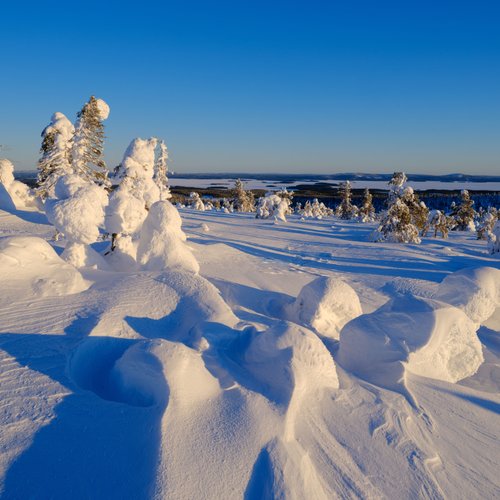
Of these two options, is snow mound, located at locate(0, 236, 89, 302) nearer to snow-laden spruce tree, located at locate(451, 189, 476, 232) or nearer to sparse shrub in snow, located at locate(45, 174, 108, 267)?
sparse shrub in snow, located at locate(45, 174, 108, 267)

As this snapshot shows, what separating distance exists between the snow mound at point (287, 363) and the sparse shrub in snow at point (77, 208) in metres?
5.79

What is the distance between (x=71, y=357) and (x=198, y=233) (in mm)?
17729

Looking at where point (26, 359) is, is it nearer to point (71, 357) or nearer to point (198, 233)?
point (71, 357)

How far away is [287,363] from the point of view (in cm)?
470

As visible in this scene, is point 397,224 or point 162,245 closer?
point 162,245

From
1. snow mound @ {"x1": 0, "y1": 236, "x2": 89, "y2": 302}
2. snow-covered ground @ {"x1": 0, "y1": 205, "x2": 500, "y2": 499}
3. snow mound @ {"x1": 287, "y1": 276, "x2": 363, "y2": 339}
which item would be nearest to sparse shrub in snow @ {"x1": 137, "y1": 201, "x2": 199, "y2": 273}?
snow-covered ground @ {"x1": 0, "y1": 205, "x2": 500, "y2": 499}

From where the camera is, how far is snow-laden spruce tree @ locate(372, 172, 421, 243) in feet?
82.4

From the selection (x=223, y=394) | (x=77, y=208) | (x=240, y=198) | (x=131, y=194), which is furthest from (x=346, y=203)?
(x=223, y=394)

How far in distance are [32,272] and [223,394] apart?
484cm

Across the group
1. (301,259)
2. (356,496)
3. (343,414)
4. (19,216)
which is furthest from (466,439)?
(19,216)

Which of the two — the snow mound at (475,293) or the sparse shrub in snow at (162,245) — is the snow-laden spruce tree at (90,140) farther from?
the snow mound at (475,293)

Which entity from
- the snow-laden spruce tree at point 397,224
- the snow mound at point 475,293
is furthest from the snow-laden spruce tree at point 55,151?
the snow-laden spruce tree at point 397,224

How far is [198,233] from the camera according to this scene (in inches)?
878

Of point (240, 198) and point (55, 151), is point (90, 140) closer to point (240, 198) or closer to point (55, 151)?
point (55, 151)
